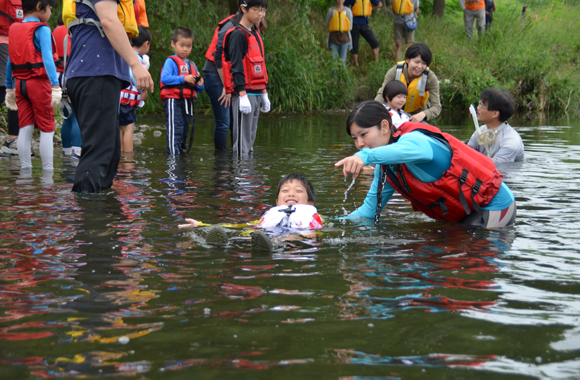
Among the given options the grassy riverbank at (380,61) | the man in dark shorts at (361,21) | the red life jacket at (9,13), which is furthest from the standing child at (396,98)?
the man in dark shorts at (361,21)

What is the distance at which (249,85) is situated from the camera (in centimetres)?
918

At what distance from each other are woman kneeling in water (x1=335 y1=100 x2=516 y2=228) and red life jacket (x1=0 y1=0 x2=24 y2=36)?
5.54 m

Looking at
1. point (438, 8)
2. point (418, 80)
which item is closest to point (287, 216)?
point (418, 80)

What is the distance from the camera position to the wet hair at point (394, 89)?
859 cm

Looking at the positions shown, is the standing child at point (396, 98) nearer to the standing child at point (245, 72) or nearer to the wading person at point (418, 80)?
the wading person at point (418, 80)

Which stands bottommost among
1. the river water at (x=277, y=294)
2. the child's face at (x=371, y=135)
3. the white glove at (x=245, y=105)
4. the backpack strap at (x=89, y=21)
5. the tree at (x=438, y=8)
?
the river water at (x=277, y=294)

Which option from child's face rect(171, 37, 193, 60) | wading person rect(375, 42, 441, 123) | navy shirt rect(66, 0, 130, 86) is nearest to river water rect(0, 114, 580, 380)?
navy shirt rect(66, 0, 130, 86)

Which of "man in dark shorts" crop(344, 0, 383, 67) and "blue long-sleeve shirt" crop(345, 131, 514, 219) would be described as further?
"man in dark shorts" crop(344, 0, 383, 67)

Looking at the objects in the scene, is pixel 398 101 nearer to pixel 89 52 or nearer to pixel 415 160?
pixel 415 160

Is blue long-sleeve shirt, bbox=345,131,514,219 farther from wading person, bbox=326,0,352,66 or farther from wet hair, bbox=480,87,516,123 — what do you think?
wading person, bbox=326,0,352,66

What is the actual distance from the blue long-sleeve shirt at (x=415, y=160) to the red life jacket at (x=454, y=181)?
5 centimetres

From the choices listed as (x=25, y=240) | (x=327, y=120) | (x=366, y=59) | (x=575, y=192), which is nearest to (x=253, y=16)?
(x=575, y=192)

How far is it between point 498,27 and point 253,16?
48.6ft

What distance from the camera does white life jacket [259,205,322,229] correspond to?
16.0 ft
